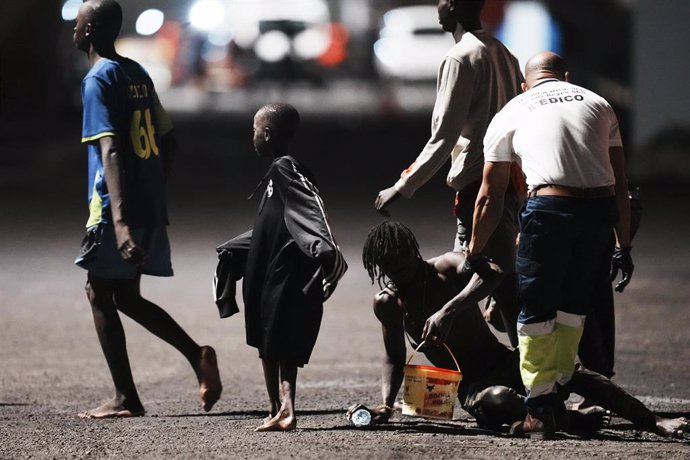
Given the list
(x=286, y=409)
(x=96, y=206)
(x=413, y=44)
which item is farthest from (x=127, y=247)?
(x=413, y=44)

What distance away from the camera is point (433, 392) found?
22.0 feet

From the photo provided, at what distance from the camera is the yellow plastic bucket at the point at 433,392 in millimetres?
6684

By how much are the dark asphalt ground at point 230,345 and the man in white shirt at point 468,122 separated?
93cm

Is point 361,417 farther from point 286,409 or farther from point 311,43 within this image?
point 311,43

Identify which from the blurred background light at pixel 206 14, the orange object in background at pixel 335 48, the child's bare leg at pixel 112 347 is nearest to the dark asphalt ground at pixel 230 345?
the child's bare leg at pixel 112 347

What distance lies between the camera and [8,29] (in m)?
26.0

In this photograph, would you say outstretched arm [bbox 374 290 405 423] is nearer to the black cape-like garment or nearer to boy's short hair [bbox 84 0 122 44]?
the black cape-like garment

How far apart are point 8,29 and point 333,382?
19.0 m

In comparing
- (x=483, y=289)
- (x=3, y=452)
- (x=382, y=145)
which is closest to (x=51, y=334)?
(x=3, y=452)

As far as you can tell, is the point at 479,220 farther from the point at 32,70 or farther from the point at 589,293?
the point at 32,70

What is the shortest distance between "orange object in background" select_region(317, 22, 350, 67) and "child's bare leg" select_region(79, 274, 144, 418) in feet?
110

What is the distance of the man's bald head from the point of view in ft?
22.0

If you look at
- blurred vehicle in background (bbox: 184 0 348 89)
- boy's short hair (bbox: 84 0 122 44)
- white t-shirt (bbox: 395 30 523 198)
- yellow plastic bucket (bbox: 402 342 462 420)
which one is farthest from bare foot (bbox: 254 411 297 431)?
blurred vehicle in background (bbox: 184 0 348 89)

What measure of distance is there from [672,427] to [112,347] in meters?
2.86
